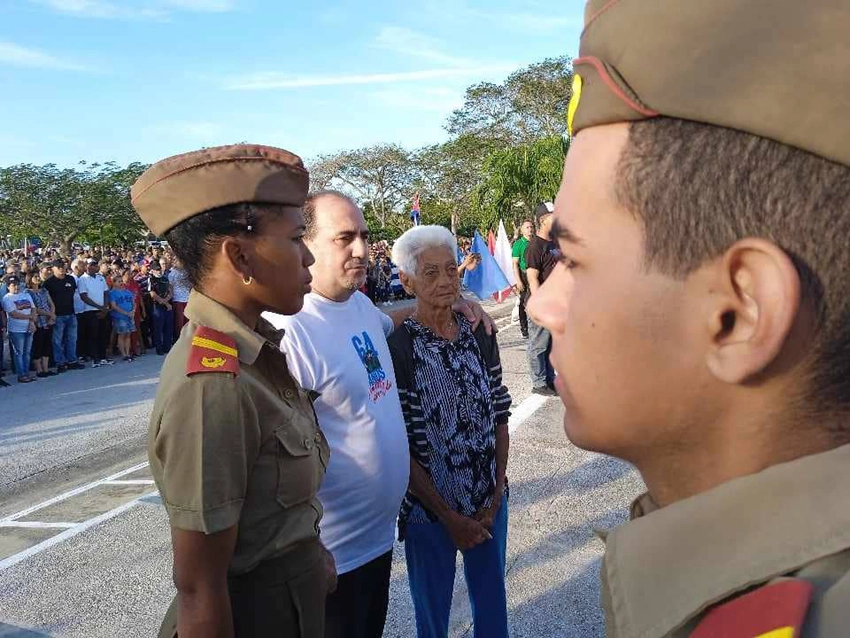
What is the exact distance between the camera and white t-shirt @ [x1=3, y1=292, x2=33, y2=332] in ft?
35.6

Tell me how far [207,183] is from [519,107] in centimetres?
4143

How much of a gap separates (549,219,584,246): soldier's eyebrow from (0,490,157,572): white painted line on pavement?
4.49m

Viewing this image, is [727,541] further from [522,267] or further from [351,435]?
[522,267]

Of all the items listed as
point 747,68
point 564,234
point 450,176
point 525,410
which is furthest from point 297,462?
point 450,176

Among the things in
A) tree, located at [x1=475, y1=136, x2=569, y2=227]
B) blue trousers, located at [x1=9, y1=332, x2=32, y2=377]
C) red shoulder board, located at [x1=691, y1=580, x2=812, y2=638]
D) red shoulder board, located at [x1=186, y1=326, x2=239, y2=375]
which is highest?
tree, located at [x1=475, y1=136, x2=569, y2=227]

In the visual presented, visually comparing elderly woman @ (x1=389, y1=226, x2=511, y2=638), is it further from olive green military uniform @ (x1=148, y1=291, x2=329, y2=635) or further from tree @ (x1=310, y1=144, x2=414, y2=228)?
tree @ (x1=310, y1=144, x2=414, y2=228)

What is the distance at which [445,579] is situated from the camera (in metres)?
2.81

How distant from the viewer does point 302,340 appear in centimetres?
239

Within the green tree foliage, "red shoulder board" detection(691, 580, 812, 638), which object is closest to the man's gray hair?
"red shoulder board" detection(691, 580, 812, 638)

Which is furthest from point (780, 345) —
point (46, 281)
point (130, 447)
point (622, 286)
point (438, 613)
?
point (46, 281)

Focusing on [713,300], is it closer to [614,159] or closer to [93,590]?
[614,159]

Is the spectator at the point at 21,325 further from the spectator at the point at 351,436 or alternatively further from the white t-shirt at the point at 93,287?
the spectator at the point at 351,436

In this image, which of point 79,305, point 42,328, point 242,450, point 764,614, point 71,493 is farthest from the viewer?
point 79,305

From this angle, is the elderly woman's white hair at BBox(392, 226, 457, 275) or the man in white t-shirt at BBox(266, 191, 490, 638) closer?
the man in white t-shirt at BBox(266, 191, 490, 638)
